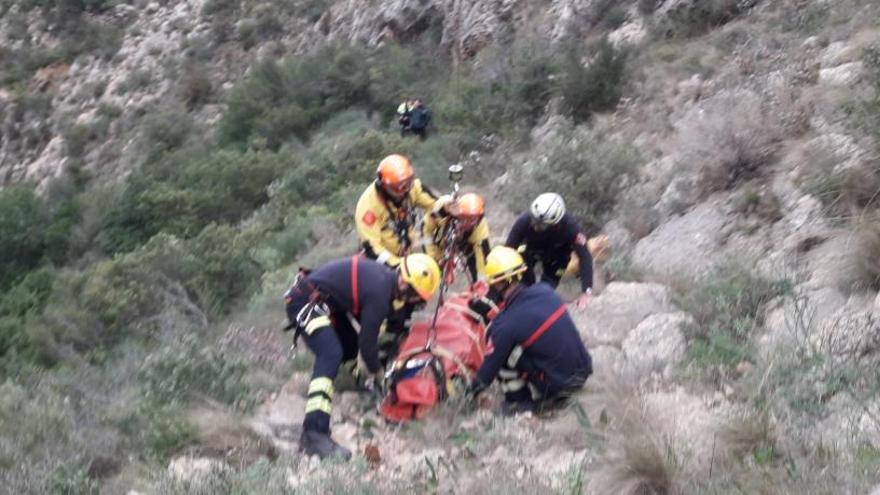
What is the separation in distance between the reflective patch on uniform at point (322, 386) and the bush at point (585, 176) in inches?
197

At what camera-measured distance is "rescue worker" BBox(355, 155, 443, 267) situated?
8.36 m

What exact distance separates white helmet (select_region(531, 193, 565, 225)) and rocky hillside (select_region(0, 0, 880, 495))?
753 millimetres

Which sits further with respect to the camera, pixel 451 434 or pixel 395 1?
pixel 395 1

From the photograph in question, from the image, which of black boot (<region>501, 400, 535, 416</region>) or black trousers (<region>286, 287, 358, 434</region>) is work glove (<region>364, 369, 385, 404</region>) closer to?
black trousers (<region>286, 287, 358, 434</region>)

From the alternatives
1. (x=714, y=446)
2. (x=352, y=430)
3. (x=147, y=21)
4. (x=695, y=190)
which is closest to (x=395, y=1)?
(x=147, y=21)

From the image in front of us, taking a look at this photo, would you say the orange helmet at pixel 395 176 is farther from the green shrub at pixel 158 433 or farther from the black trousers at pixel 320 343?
the green shrub at pixel 158 433

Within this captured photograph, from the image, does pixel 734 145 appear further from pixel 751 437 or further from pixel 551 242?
pixel 751 437

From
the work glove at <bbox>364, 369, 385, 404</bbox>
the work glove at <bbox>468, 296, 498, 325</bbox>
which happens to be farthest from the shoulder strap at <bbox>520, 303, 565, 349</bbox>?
the work glove at <bbox>364, 369, 385, 404</bbox>

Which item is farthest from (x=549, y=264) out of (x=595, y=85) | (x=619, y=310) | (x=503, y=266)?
(x=595, y=85)

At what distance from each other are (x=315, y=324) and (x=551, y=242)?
103 inches

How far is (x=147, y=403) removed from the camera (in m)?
6.96

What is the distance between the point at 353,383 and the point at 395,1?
2047cm

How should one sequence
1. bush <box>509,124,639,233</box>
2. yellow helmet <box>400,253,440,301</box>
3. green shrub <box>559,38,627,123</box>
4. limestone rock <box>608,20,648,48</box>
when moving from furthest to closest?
limestone rock <box>608,20,648,48</box>
green shrub <box>559,38,627,123</box>
bush <box>509,124,639,233</box>
yellow helmet <box>400,253,440,301</box>

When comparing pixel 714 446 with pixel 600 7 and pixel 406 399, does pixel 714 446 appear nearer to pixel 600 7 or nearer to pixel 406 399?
pixel 406 399
